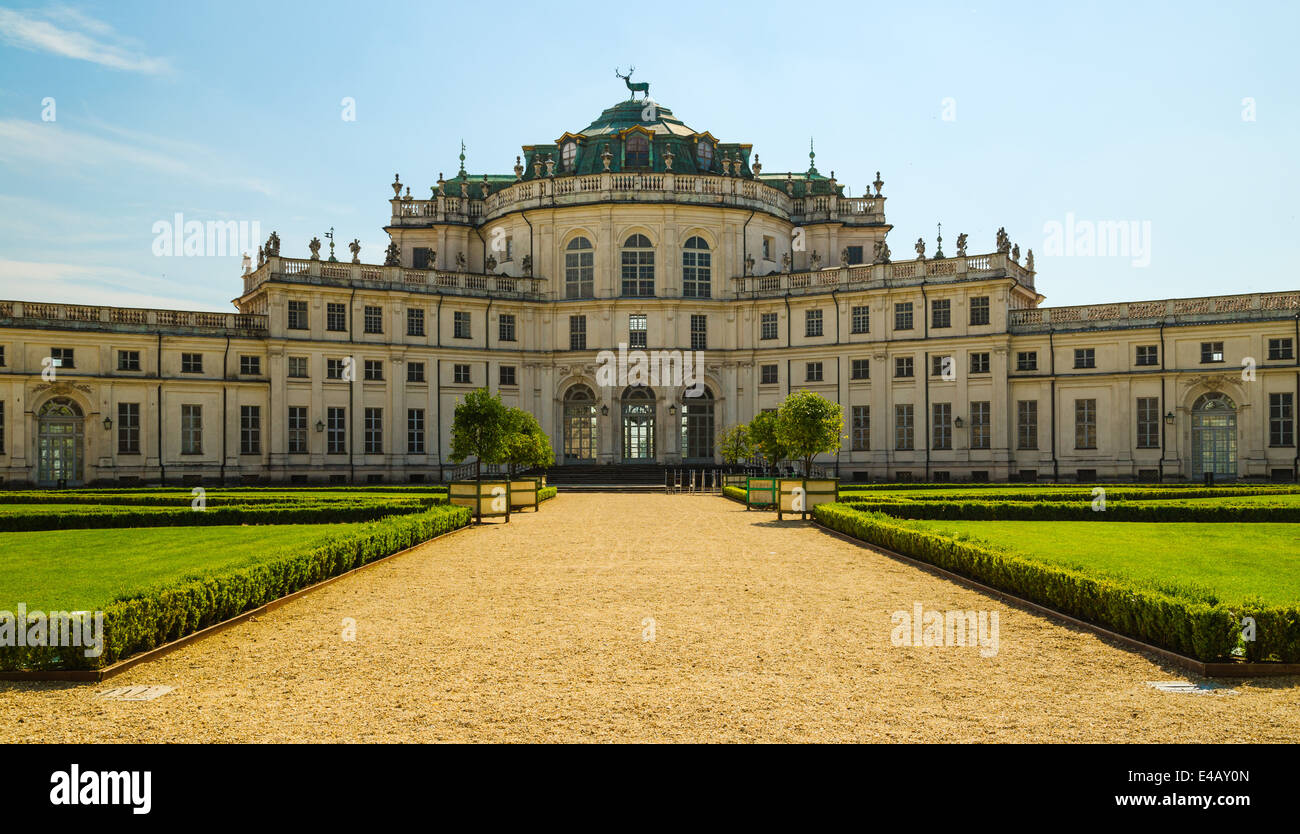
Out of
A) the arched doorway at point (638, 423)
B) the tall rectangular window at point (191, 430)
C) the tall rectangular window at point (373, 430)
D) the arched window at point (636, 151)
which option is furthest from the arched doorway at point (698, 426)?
the tall rectangular window at point (191, 430)

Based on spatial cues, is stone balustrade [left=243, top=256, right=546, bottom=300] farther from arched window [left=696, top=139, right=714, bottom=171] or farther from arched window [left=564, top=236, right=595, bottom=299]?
arched window [left=696, top=139, right=714, bottom=171]

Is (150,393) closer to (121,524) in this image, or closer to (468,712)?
(121,524)

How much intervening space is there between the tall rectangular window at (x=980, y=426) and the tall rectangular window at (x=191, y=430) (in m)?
39.8

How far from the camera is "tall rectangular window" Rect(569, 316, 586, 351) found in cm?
5925

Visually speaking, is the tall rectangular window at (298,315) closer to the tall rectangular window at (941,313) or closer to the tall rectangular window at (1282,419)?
the tall rectangular window at (941,313)

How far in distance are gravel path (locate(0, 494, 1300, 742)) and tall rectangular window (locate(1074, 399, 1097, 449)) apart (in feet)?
126

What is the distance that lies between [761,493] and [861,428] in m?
21.6

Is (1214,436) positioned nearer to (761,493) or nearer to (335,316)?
(761,493)

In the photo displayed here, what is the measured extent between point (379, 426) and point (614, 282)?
51.5 feet

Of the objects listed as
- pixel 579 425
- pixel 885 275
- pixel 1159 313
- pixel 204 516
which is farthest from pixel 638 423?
pixel 204 516

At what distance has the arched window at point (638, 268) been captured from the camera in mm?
59312
